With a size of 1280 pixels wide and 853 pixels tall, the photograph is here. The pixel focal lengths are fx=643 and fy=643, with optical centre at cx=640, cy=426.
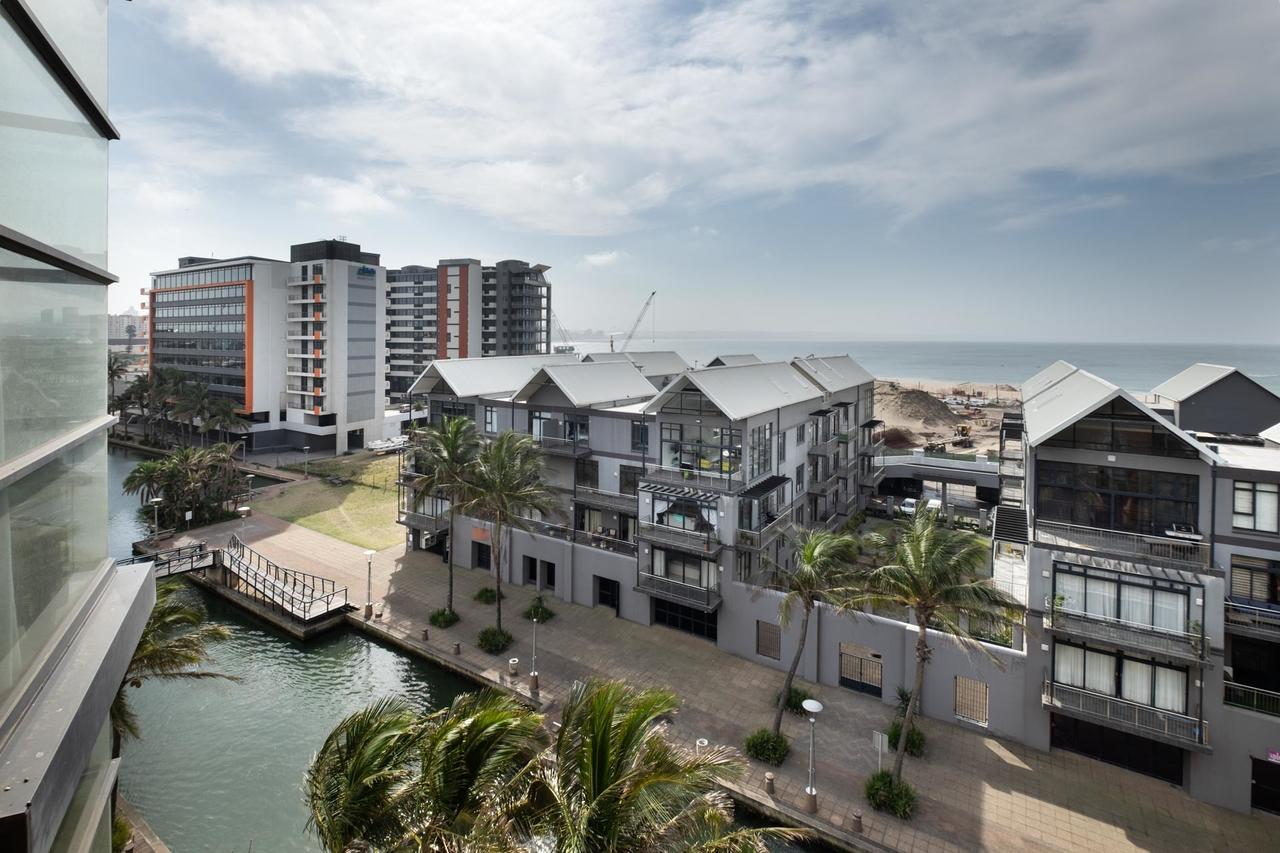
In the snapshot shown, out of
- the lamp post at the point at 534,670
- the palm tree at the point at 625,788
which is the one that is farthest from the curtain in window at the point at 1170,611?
the lamp post at the point at 534,670

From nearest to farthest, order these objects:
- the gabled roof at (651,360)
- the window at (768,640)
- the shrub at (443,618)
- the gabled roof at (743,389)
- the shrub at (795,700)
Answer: the shrub at (795,700) → the window at (768,640) → the gabled roof at (743,389) → the shrub at (443,618) → the gabled roof at (651,360)

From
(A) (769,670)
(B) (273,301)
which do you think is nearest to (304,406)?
(B) (273,301)

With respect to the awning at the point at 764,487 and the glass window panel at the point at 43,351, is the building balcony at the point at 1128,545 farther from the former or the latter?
the glass window panel at the point at 43,351

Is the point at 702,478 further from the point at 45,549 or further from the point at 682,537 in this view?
the point at 45,549

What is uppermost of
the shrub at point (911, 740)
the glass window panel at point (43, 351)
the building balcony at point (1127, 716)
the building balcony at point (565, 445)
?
the glass window panel at point (43, 351)

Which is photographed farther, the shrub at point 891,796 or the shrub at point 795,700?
the shrub at point 795,700

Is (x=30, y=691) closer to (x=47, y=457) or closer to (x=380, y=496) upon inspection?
(x=47, y=457)

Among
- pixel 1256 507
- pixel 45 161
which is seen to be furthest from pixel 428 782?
pixel 1256 507

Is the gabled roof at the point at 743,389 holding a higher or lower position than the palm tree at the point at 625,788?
higher
